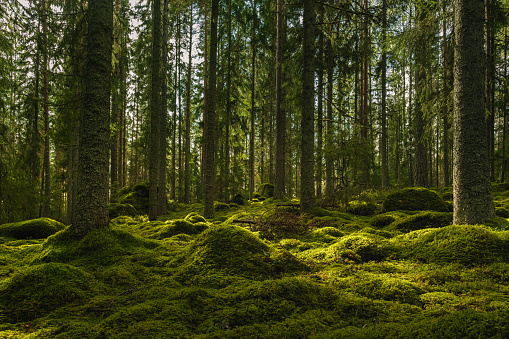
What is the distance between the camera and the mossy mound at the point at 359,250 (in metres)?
4.37

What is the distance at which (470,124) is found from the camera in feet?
15.8

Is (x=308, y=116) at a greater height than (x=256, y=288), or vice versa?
(x=308, y=116)

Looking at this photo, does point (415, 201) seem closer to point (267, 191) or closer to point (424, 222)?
point (424, 222)

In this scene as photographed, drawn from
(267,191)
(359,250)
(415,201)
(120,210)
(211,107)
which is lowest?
(120,210)

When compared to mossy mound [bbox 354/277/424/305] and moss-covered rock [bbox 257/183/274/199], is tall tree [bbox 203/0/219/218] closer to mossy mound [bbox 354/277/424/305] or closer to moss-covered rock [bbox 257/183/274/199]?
mossy mound [bbox 354/277/424/305]

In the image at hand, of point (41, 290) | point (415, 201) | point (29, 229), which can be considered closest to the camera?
point (41, 290)

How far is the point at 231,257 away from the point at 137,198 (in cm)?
1198

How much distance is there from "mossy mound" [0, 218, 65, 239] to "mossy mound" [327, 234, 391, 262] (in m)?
7.68

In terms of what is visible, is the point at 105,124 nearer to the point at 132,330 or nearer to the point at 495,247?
the point at 132,330

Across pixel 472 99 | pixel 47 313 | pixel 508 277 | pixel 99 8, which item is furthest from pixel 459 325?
pixel 99 8

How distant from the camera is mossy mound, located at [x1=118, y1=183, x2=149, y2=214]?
1359 centimetres

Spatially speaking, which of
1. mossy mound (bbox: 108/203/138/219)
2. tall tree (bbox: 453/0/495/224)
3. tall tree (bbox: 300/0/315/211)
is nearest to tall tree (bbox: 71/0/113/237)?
tall tree (bbox: 300/0/315/211)

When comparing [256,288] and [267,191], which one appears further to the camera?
[267,191]

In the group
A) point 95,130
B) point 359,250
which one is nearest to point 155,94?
point 95,130
